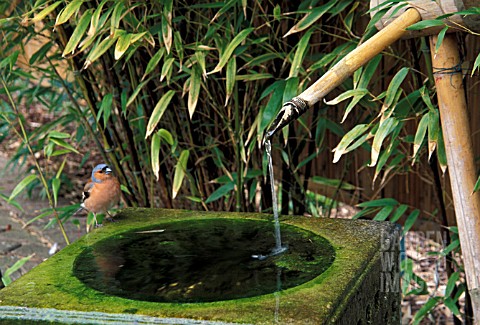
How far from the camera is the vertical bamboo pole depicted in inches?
76.3

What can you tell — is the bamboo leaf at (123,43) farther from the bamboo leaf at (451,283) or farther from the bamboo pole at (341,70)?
the bamboo leaf at (451,283)

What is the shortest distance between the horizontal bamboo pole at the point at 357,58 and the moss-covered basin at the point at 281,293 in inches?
17.8

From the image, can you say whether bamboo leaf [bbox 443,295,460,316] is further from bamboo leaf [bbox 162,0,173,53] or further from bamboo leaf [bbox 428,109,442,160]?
bamboo leaf [bbox 162,0,173,53]

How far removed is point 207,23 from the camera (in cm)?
292

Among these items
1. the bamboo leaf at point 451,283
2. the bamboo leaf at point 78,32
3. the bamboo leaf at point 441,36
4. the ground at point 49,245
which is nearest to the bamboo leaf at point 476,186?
the bamboo leaf at point 441,36

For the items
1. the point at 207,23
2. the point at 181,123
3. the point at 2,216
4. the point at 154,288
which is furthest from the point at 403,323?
the point at 2,216

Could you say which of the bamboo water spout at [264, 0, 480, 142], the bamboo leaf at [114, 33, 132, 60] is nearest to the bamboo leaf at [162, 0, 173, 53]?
the bamboo leaf at [114, 33, 132, 60]

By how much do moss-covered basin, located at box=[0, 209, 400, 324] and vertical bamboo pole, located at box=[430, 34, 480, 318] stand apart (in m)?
0.25

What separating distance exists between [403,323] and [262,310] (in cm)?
227

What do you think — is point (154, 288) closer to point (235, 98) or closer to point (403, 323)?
point (235, 98)

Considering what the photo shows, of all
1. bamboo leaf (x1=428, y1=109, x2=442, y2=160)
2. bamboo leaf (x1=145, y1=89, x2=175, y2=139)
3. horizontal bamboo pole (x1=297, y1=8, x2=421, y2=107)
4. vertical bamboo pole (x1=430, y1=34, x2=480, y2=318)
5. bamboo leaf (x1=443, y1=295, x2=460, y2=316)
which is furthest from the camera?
bamboo leaf (x1=443, y1=295, x2=460, y2=316)

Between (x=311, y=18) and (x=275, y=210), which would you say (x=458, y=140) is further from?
(x=311, y=18)

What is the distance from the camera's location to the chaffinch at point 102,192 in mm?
2355

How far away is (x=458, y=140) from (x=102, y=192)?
1.14m
